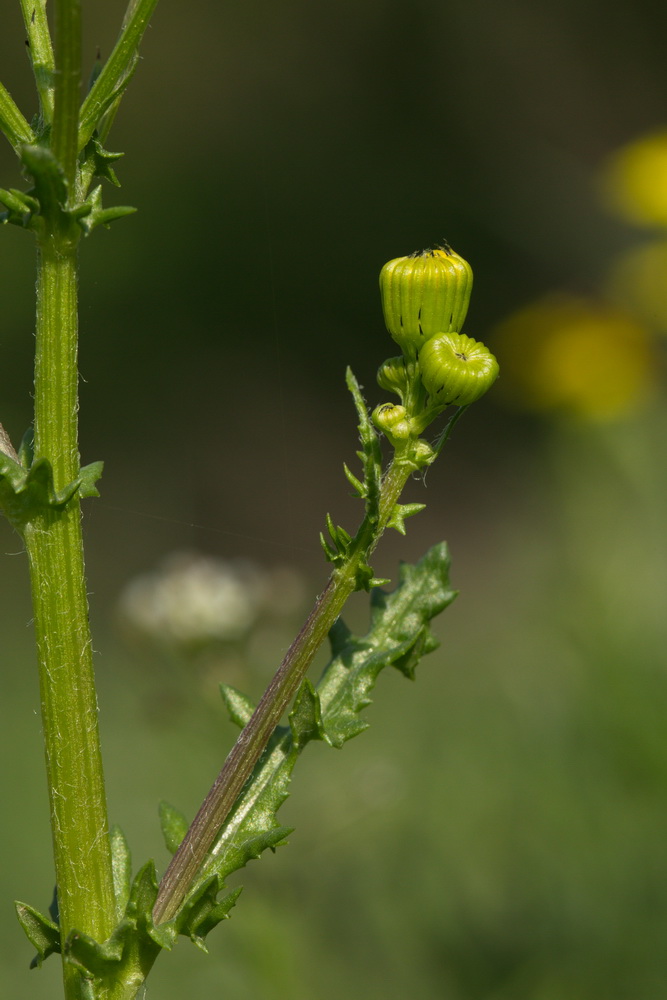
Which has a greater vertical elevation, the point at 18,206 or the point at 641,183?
the point at 641,183

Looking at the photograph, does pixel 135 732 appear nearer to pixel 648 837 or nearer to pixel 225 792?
pixel 648 837

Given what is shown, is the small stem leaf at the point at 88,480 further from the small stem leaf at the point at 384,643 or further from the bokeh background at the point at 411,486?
the bokeh background at the point at 411,486

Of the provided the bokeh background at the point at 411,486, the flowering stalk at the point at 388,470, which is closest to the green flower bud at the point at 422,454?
the flowering stalk at the point at 388,470

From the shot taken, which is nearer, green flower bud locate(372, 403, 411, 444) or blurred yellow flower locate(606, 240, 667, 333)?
green flower bud locate(372, 403, 411, 444)

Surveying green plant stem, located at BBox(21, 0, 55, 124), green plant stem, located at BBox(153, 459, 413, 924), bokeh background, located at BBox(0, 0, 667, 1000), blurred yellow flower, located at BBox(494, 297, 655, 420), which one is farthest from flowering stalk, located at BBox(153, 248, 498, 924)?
blurred yellow flower, located at BBox(494, 297, 655, 420)

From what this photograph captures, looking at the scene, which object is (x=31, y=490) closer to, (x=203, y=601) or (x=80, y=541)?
(x=80, y=541)

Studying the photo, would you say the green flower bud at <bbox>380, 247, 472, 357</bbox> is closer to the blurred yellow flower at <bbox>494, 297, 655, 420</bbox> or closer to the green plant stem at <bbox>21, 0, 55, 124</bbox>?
the green plant stem at <bbox>21, 0, 55, 124</bbox>

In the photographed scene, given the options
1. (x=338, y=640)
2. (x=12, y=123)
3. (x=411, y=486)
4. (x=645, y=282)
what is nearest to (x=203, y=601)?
(x=338, y=640)
